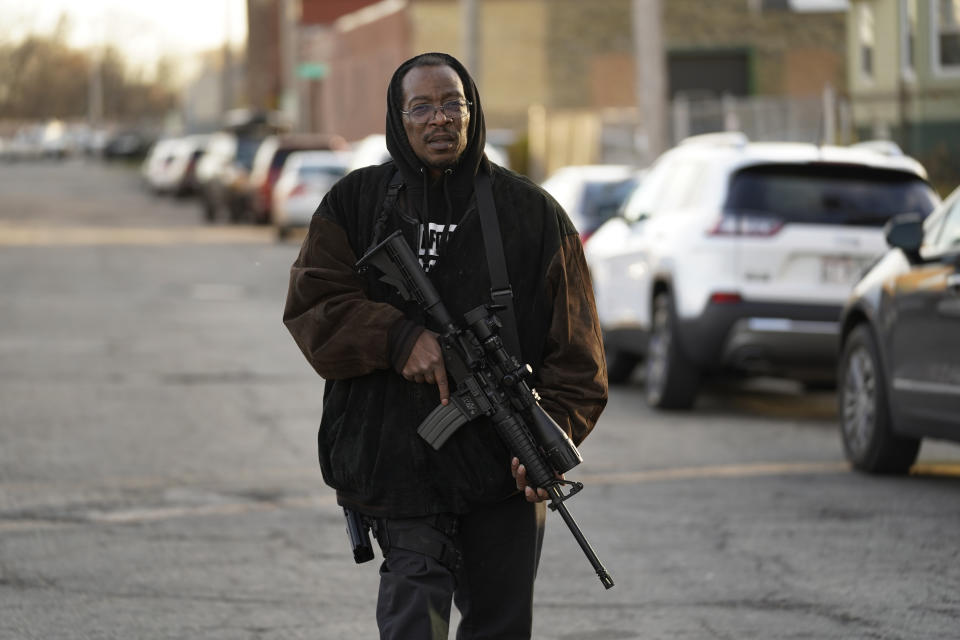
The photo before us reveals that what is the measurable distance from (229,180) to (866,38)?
63.6 feet

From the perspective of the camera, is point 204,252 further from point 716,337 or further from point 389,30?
point 389,30

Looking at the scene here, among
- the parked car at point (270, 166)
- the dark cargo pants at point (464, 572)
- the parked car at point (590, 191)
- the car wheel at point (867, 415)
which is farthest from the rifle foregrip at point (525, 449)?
the parked car at point (270, 166)

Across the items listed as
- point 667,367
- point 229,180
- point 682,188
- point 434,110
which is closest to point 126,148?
point 229,180

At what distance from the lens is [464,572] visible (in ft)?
15.8

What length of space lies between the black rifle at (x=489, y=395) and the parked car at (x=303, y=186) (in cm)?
2710

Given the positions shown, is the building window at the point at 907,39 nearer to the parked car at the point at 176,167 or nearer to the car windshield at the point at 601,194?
the car windshield at the point at 601,194

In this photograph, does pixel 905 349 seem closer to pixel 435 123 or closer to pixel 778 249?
pixel 778 249

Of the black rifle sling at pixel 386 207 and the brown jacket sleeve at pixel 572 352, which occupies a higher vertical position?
the black rifle sling at pixel 386 207

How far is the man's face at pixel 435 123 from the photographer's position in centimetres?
468

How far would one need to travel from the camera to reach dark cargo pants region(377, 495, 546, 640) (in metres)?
4.64

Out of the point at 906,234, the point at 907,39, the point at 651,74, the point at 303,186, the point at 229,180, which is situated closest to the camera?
the point at 906,234

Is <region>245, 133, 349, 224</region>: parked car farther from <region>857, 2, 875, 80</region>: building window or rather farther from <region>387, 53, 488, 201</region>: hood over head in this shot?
<region>387, 53, 488, 201</region>: hood over head

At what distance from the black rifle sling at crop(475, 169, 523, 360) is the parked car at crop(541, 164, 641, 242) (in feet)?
37.9

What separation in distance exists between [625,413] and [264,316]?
7961 millimetres
